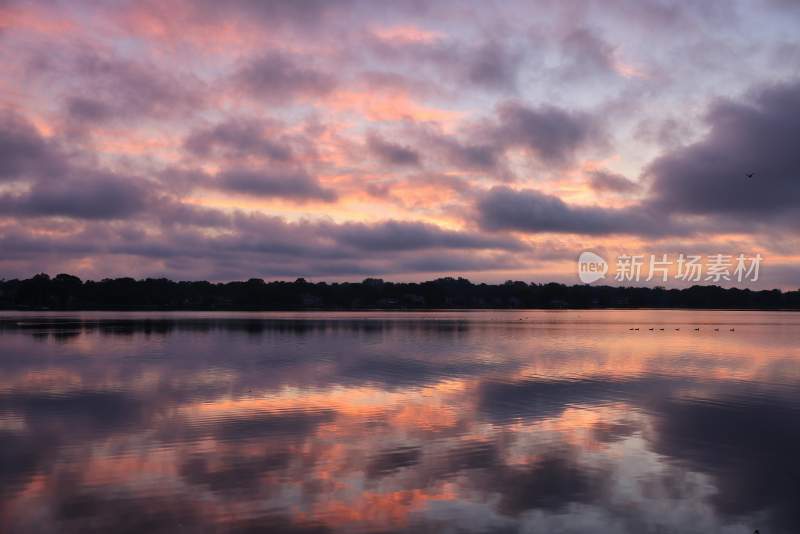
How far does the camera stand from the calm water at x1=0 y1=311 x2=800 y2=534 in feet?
38.6

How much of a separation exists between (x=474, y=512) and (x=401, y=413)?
9523 millimetres

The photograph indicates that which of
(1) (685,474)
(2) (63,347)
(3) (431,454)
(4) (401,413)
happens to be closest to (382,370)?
(4) (401,413)

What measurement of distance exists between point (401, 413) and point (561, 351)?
27.7 metres

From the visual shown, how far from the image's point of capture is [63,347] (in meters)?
47.2

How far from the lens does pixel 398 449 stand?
16500mm

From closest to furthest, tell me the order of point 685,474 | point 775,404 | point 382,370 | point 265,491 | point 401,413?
point 265,491, point 685,474, point 401,413, point 775,404, point 382,370

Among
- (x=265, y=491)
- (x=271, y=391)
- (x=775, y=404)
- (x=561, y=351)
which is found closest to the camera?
(x=265, y=491)

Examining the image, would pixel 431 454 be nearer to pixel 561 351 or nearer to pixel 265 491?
pixel 265 491

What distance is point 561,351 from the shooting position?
4641cm

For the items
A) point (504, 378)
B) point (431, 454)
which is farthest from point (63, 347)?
point (431, 454)

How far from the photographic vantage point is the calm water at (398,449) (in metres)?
11.8

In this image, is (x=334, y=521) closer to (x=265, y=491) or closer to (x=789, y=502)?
(x=265, y=491)

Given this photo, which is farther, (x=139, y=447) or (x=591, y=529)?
(x=139, y=447)

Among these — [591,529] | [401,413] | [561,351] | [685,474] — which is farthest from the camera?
[561,351]
